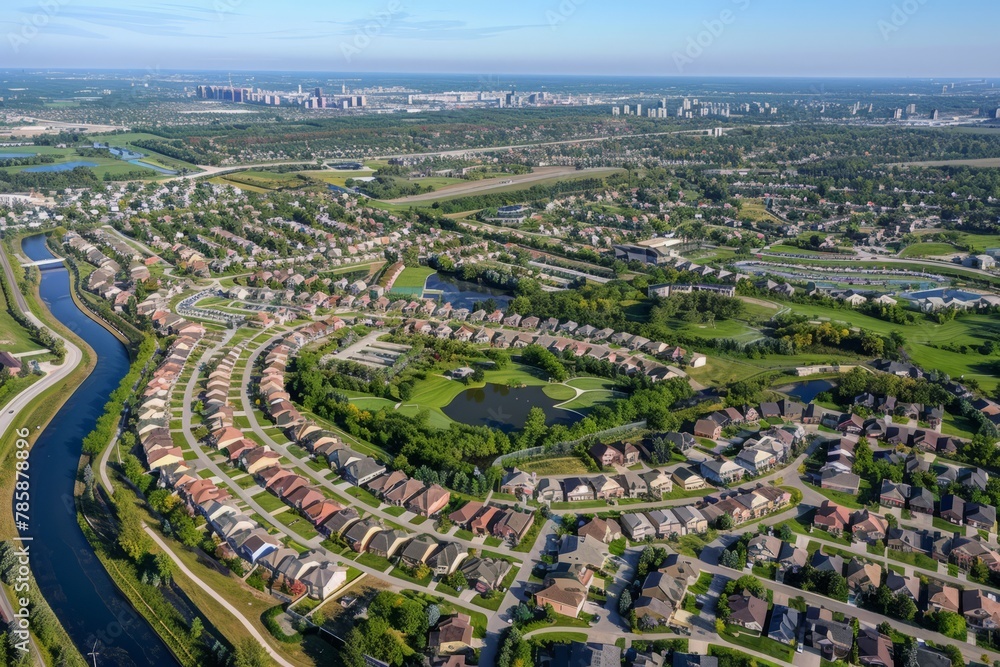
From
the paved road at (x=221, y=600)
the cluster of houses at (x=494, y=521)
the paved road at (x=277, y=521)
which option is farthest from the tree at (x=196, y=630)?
the cluster of houses at (x=494, y=521)

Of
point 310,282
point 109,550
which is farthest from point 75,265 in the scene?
point 109,550

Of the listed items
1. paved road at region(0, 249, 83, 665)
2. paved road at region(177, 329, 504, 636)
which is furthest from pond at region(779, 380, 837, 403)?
paved road at region(0, 249, 83, 665)

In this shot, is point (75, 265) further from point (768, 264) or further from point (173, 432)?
point (768, 264)

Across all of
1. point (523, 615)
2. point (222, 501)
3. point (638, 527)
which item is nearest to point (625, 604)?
point (523, 615)

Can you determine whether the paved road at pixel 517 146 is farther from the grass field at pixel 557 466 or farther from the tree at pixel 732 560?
the tree at pixel 732 560

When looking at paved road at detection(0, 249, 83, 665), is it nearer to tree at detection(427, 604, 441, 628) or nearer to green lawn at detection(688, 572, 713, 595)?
tree at detection(427, 604, 441, 628)

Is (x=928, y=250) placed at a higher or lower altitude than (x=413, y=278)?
higher

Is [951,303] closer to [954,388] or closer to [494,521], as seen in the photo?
[954,388]
